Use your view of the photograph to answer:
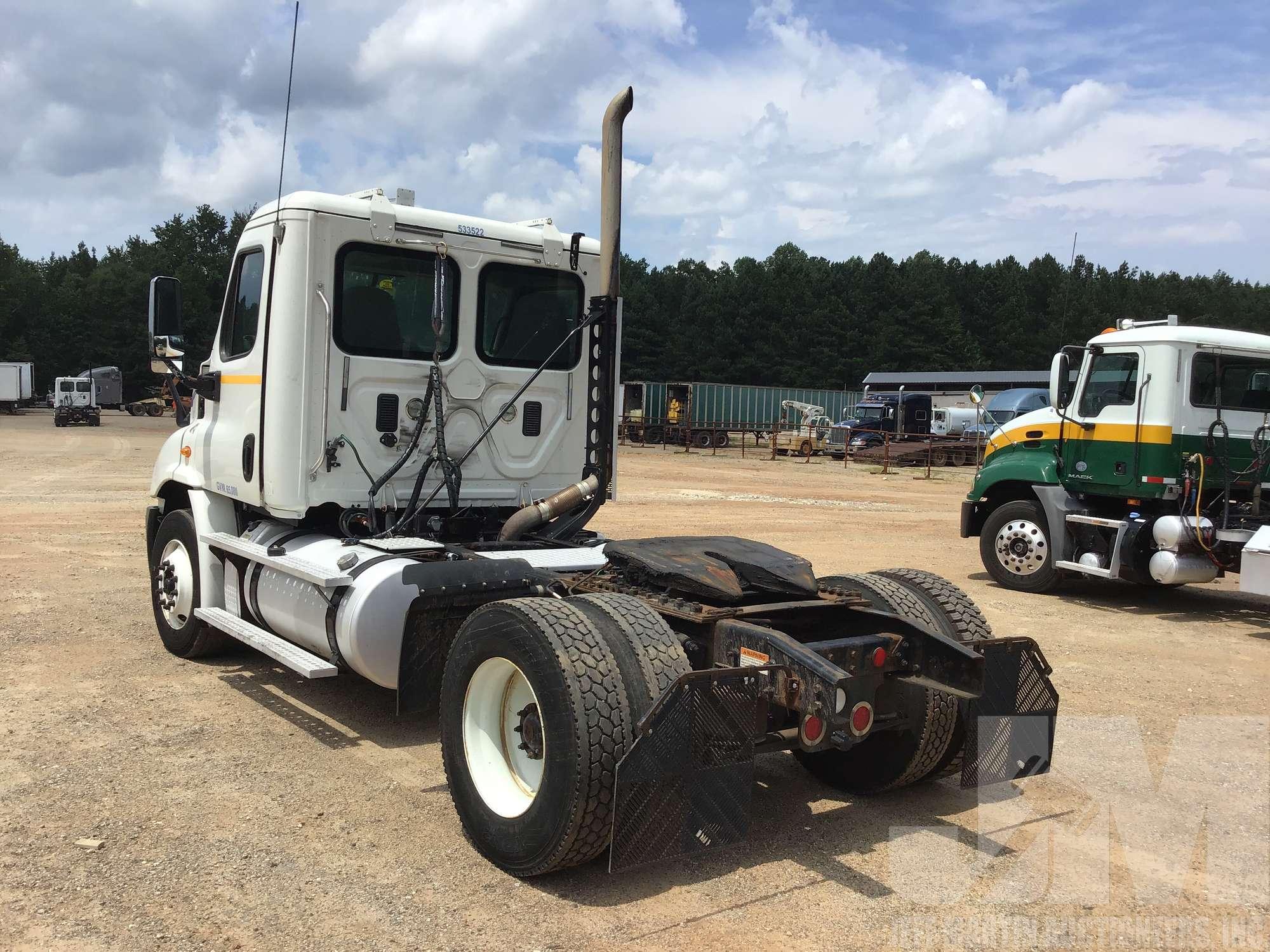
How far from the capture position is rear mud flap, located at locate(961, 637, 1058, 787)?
4363 millimetres

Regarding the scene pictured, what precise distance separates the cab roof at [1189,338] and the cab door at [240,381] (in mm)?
7808

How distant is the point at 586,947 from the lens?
3.44 meters

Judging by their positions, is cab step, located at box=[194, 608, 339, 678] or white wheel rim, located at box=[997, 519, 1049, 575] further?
white wheel rim, located at box=[997, 519, 1049, 575]

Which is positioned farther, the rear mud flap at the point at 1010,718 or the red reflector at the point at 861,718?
the rear mud flap at the point at 1010,718

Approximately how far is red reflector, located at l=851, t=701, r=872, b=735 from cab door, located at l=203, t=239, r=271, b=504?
12.6 ft

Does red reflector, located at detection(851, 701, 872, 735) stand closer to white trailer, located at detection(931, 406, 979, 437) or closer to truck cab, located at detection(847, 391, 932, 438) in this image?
truck cab, located at detection(847, 391, 932, 438)

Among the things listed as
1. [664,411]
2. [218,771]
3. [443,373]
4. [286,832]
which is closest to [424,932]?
[286,832]

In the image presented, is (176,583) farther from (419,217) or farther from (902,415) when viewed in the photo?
(902,415)

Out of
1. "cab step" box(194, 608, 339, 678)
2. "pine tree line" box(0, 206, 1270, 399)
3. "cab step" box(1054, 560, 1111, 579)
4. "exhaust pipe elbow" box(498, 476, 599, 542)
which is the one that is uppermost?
"pine tree line" box(0, 206, 1270, 399)

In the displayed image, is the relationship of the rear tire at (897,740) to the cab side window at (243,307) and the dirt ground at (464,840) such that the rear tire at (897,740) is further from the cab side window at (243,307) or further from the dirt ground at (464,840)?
the cab side window at (243,307)

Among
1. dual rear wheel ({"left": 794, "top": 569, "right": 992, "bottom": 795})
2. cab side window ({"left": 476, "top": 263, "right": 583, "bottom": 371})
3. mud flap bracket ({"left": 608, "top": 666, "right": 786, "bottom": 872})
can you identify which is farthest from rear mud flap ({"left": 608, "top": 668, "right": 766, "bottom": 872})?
cab side window ({"left": 476, "top": 263, "right": 583, "bottom": 371})

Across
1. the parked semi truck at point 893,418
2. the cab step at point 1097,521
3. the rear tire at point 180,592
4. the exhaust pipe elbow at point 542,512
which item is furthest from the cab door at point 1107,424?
the parked semi truck at point 893,418

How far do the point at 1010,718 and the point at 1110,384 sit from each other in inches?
286

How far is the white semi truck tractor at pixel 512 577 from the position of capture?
3695mm
